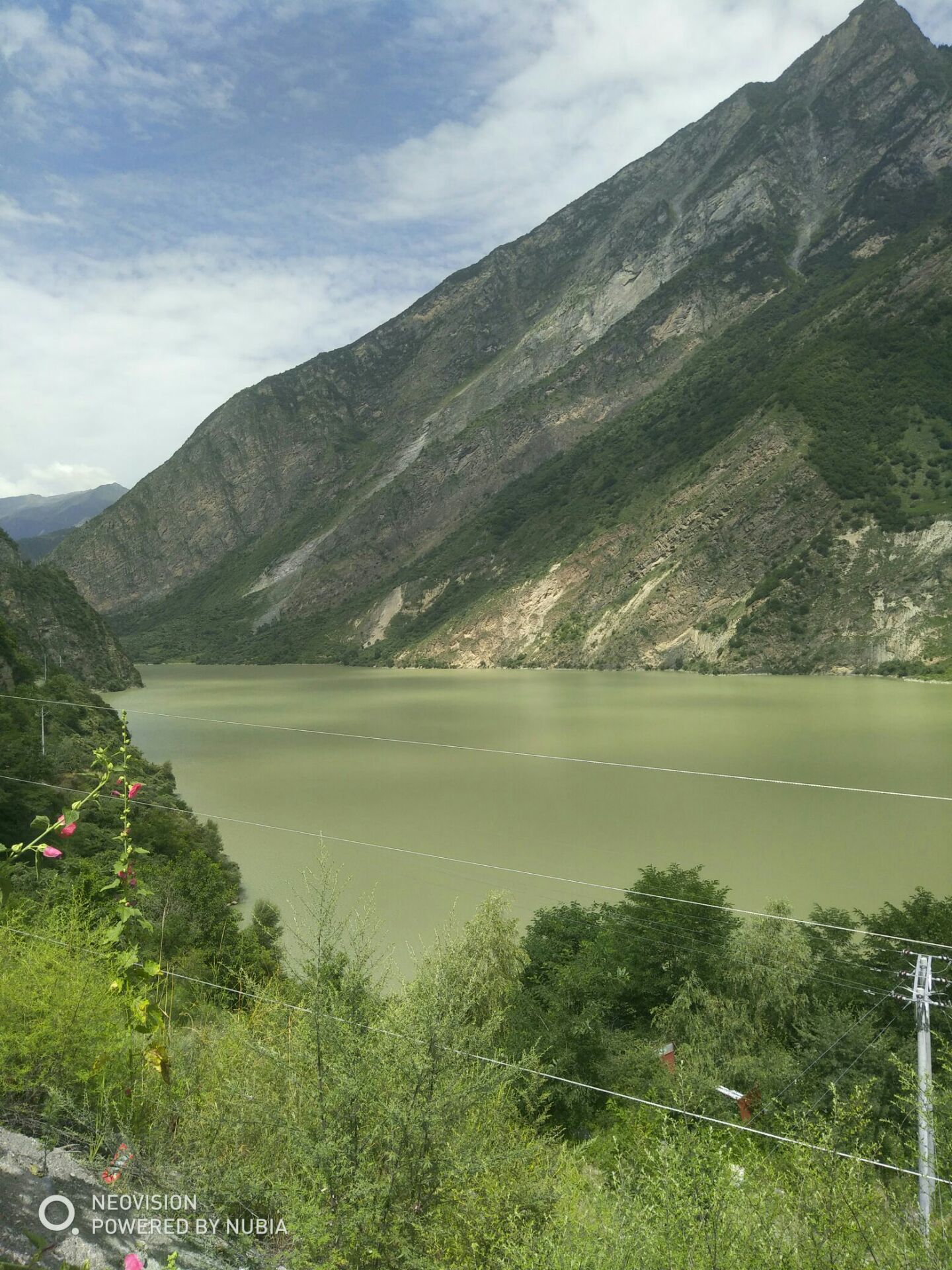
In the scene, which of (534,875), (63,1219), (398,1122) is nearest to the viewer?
(63,1219)

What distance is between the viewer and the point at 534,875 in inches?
551

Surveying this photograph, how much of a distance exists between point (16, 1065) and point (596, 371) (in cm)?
13228

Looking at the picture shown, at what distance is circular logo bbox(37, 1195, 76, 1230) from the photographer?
3131 mm

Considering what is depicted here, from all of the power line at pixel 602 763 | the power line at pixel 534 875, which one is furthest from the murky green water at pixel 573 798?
the power line at pixel 602 763

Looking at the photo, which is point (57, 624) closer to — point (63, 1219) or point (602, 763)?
point (602, 763)

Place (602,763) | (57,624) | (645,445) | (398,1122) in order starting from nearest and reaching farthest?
(398,1122)
(602,763)
(57,624)
(645,445)

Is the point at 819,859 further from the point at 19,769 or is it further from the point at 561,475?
the point at 561,475

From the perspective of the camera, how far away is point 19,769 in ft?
65.8

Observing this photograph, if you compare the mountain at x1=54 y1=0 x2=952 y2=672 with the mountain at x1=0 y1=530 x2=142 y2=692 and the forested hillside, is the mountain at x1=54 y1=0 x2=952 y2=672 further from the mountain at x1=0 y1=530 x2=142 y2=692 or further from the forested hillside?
the forested hillside

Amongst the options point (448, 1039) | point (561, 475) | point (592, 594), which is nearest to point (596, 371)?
point (561, 475)

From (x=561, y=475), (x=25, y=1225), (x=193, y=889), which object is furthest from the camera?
(x=561, y=475)

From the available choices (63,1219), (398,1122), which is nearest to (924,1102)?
(398,1122)

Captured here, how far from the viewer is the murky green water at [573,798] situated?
731 inches

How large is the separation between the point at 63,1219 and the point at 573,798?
71.0 ft
